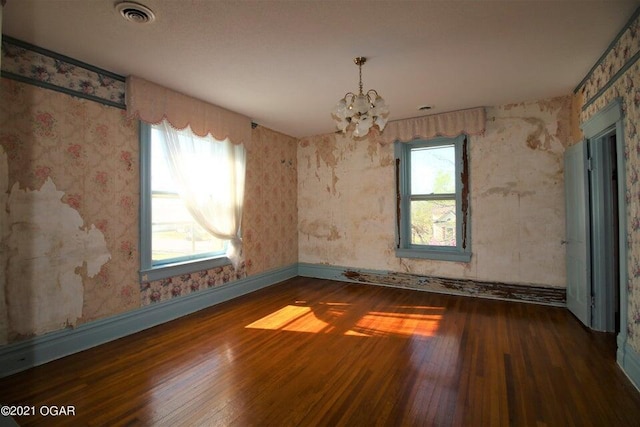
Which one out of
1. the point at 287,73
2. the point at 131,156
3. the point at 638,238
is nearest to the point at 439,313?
the point at 638,238

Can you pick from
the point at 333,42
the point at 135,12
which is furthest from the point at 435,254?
the point at 135,12

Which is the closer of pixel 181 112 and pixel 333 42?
pixel 333 42

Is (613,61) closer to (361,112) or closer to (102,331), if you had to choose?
(361,112)

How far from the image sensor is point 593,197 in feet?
10.0

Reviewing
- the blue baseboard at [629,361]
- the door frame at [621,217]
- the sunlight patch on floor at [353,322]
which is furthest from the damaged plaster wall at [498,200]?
the blue baseboard at [629,361]

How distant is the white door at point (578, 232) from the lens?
3.10 metres

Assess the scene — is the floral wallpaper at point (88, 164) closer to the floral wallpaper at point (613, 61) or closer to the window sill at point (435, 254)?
the window sill at point (435, 254)

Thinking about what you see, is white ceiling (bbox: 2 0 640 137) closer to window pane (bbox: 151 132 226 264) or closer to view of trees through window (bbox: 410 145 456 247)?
window pane (bbox: 151 132 226 264)

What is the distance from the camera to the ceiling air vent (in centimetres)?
199

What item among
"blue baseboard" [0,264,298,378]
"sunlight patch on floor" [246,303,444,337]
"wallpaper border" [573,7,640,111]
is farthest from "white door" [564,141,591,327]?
"blue baseboard" [0,264,298,378]

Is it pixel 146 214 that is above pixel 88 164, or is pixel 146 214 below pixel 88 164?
below

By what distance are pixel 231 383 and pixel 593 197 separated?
3803 mm

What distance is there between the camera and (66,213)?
8.74 ft

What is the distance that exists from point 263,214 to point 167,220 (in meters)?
1.62
